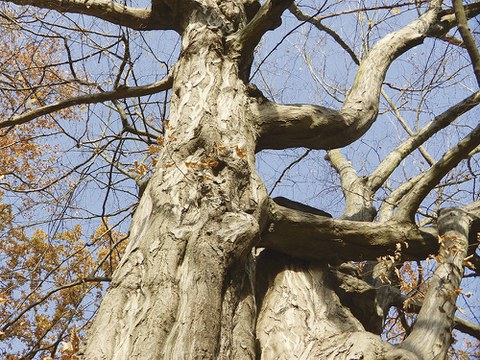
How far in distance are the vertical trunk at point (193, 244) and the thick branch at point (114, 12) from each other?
114 centimetres

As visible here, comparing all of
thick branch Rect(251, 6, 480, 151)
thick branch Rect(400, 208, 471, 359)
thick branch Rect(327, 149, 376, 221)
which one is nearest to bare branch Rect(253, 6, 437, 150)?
thick branch Rect(251, 6, 480, 151)

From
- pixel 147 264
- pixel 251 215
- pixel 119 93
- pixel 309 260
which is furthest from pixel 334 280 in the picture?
pixel 119 93

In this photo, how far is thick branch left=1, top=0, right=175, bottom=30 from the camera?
436 cm

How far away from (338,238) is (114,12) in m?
2.64

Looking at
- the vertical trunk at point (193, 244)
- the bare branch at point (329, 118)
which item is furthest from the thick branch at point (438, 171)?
the vertical trunk at point (193, 244)

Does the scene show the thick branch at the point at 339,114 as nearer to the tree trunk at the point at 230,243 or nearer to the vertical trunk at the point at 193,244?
the tree trunk at the point at 230,243

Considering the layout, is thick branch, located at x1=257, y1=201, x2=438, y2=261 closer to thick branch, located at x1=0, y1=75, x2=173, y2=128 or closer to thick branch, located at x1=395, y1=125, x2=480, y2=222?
thick branch, located at x1=395, y1=125, x2=480, y2=222

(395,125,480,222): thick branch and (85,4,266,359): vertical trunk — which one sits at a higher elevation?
(395,125,480,222): thick branch

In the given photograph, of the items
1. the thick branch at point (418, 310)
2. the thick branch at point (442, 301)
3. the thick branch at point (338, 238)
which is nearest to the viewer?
the thick branch at point (442, 301)

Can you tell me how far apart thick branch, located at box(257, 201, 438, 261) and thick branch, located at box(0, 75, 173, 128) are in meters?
1.39

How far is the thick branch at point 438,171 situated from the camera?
10.8 ft

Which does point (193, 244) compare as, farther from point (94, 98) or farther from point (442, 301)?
point (94, 98)

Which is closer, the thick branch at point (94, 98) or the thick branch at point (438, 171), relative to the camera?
the thick branch at point (438, 171)

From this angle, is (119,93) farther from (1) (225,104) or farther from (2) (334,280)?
(2) (334,280)
